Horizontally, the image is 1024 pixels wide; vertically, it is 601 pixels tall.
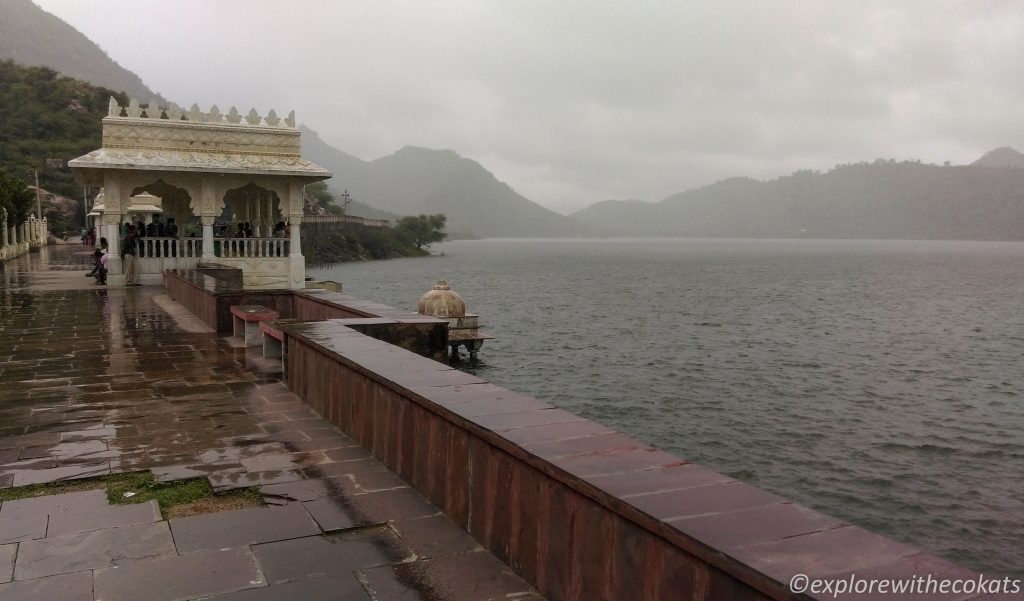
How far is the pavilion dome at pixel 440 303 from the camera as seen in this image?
22.0 meters

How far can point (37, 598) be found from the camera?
10.2 ft

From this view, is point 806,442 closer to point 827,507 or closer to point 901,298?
point 827,507

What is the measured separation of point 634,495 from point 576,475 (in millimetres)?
279

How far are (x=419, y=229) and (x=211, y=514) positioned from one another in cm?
11387

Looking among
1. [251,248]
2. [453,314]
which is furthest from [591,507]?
[453,314]

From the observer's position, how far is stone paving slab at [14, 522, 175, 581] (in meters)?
3.42

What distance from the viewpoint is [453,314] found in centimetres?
2333

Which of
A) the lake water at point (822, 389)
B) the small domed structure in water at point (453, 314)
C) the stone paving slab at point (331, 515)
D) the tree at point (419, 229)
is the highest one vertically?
the tree at point (419, 229)

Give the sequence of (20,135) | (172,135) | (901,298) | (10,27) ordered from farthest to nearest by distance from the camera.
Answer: (10,27)
(20,135)
(901,298)
(172,135)

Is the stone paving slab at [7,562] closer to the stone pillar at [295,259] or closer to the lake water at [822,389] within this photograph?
the lake water at [822,389]

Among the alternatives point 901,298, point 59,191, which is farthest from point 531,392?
point 59,191

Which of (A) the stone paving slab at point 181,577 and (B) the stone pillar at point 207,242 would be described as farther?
(B) the stone pillar at point 207,242

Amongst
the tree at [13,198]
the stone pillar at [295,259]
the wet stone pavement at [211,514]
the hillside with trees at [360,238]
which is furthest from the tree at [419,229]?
the wet stone pavement at [211,514]

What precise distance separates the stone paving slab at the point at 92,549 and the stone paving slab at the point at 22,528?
101 millimetres
